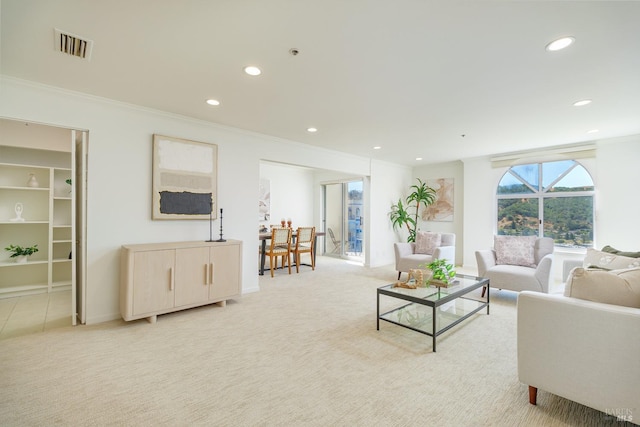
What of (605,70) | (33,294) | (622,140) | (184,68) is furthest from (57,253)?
(622,140)

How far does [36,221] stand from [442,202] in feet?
25.0

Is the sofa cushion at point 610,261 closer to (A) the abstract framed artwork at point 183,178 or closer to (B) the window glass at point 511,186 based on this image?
(B) the window glass at point 511,186

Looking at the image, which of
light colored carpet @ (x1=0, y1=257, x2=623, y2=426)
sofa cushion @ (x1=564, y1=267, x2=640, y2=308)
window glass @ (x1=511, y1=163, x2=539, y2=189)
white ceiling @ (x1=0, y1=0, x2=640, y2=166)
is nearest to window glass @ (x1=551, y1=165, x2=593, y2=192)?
window glass @ (x1=511, y1=163, x2=539, y2=189)

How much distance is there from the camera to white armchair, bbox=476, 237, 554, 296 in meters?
3.67

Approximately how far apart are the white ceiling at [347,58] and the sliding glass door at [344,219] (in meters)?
4.06

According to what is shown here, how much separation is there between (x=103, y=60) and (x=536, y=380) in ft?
12.8

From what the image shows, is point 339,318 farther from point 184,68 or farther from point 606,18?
point 606,18

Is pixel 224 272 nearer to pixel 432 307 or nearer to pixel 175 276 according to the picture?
pixel 175 276

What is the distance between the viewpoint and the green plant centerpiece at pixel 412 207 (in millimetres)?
Result: 6789

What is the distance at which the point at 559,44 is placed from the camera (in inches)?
81.0

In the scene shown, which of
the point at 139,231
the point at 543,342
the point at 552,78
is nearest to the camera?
the point at 543,342

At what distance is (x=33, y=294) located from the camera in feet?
13.6

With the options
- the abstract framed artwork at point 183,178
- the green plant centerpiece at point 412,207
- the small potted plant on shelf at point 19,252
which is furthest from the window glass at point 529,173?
the small potted plant on shelf at point 19,252

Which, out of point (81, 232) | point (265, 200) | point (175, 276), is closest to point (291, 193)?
point (265, 200)
